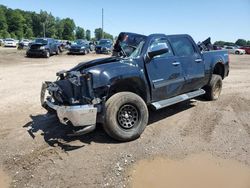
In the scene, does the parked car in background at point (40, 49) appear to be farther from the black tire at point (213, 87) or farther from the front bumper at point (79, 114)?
the front bumper at point (79, 114)

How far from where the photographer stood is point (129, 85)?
605 cm

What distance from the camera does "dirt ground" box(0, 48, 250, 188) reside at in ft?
14.7

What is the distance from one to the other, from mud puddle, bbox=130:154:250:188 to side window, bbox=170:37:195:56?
285 centimetres

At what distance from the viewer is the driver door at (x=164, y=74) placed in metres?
6.29

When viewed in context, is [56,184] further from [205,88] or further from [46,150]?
[205,88]

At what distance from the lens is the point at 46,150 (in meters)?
5.31

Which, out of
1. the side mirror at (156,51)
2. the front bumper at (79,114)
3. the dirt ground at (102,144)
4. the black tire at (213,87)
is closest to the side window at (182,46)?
the side mirror at (156,51)

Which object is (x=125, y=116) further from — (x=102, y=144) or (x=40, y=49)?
(x=40, y=49)

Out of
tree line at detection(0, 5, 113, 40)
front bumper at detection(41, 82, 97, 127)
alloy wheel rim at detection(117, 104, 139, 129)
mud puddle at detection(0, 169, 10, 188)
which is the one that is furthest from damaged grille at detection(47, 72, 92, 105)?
tree line at detection(0, 5, 113, 40)

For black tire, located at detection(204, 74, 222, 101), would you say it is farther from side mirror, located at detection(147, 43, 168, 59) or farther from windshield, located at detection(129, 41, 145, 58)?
windshield, located at detection(129, 41, 145, 58)

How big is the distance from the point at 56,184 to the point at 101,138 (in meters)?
1.79

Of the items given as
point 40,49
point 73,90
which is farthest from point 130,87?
point 40,49

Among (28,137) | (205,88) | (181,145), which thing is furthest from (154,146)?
(205,88)

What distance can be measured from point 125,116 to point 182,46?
2.60 m
